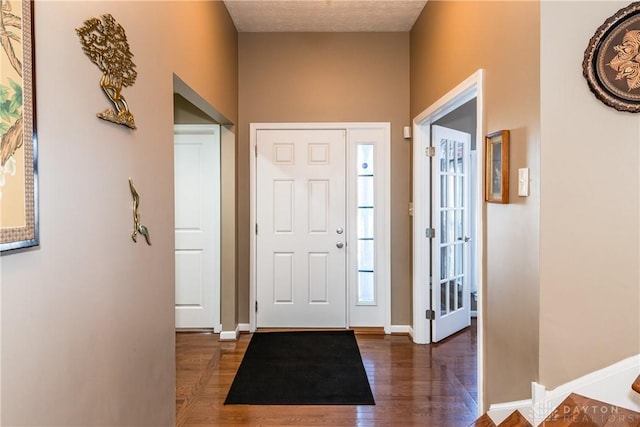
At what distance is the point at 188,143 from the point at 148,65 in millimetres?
1929

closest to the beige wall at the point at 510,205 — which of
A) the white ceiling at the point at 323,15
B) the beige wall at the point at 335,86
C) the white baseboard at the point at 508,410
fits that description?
the white baseboard at the point at 508,410

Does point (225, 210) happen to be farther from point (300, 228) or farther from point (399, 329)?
point (399, 329)

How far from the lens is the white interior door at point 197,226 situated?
3.45 m

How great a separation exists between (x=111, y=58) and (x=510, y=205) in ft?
6.02

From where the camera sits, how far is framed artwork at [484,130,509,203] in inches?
68.4

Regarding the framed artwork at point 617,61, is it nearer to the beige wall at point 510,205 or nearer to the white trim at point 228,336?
the beige wall at point 510,205

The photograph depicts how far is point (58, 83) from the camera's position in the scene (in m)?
1.05

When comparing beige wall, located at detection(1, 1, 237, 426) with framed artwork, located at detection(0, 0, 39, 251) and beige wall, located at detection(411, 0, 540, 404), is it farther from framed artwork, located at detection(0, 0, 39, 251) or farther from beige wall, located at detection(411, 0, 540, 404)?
beige wall, located at detection(411, 0, 540, 404)

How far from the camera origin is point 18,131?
2.88 feet

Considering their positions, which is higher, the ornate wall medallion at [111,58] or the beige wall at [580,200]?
the ornate wall medallion at [111,58]

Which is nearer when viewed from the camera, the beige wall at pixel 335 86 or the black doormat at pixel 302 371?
the black doormat at pixel 302 371

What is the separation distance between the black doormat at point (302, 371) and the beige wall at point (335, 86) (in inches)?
36.2

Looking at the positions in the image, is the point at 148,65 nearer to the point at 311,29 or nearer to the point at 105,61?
the point at 105,61

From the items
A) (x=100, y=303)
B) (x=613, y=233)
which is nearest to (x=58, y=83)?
(x=100, y=303)
